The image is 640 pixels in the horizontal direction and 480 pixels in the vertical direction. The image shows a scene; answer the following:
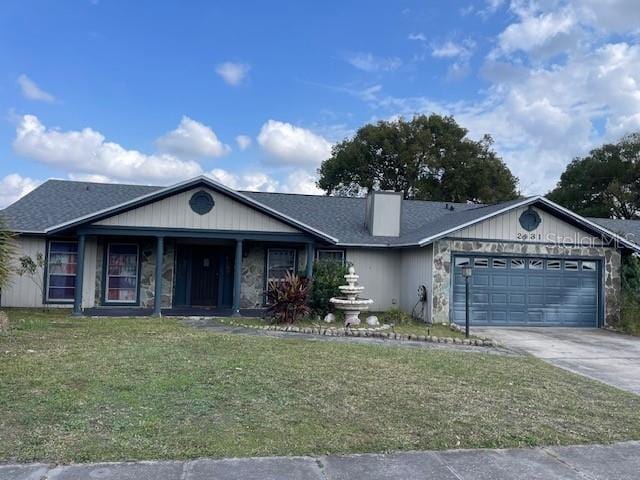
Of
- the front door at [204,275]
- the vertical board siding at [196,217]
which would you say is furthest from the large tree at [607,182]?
the vertical board siding at [196,217]

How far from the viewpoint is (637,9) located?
10.1 m

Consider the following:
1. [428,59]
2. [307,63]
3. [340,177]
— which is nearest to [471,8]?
[428,59]

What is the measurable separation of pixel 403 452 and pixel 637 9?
10141 millimetres

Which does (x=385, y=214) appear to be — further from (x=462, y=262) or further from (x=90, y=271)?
(x=90, y=271)

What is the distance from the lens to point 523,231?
14.6 metres

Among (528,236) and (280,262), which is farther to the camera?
(280,262)

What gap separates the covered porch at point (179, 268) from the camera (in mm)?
13977

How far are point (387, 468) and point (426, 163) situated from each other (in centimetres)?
3467

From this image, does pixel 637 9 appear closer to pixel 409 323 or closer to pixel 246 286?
pixel 409 323

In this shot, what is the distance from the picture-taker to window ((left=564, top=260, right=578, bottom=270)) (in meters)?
15.0

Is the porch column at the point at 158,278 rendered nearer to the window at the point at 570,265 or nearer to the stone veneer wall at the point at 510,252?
the stone veneer wall at the point at 510,252

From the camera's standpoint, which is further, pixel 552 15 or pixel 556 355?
pixel 552 15

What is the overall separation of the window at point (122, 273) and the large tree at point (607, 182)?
31398 millimetres

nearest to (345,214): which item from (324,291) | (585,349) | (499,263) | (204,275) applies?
(324,291)
